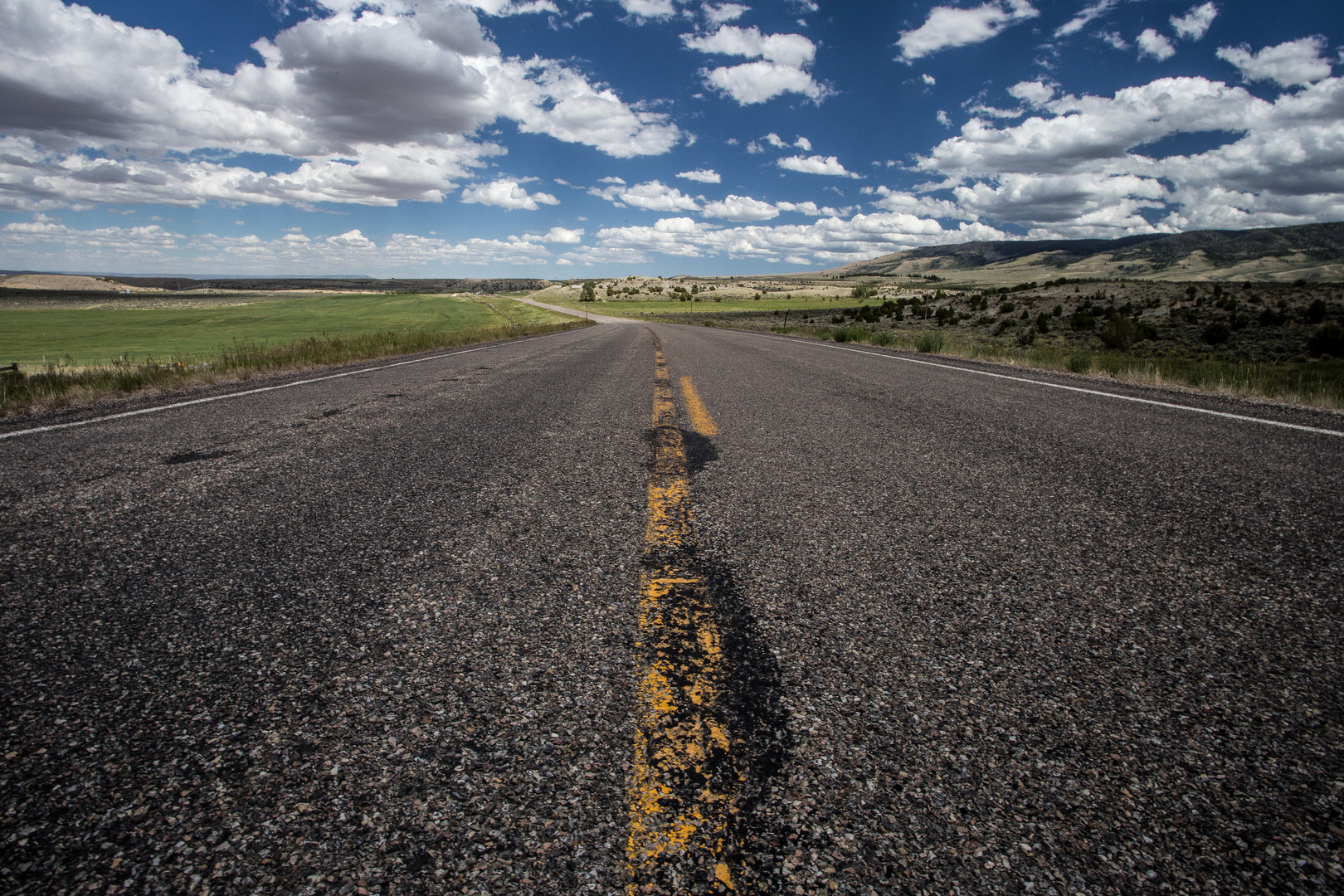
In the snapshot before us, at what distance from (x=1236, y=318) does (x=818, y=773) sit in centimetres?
3576

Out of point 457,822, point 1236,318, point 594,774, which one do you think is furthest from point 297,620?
point 1236,318

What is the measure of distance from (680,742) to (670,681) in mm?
227

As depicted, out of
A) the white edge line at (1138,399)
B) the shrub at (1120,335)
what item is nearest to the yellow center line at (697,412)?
the white edge line at (1138,399)

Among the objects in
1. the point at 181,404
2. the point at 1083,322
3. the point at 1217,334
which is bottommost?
the point at 181,404

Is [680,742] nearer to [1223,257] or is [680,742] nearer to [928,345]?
[928,345]

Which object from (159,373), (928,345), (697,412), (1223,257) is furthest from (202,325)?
(1223,257)

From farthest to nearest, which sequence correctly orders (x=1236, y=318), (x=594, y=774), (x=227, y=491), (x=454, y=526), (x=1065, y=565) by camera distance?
(x=1236, y=318) < (x=227, y=491) < (x=454, y=526) < (x=1065, y=565) < (x=594, y=774)

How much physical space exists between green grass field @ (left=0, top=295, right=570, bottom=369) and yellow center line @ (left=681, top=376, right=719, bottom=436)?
19117mm

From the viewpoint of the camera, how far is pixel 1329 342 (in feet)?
67.4

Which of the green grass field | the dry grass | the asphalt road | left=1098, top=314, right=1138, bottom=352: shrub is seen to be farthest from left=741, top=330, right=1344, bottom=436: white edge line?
the green grass field

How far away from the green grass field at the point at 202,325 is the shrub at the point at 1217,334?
28973 mm

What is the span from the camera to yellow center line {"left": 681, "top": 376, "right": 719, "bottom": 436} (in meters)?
4.74

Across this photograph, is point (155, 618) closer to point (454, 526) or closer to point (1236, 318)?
point (454, 526)

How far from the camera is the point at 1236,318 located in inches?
1032
